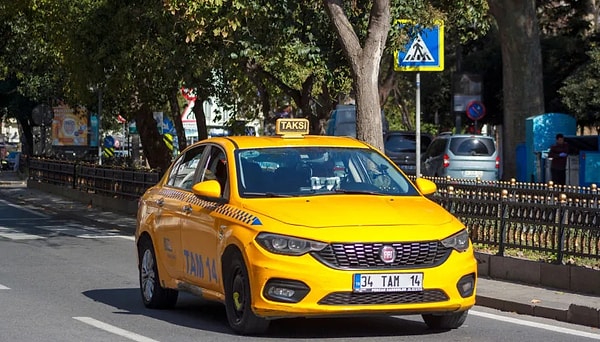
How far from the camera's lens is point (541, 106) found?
32375mm

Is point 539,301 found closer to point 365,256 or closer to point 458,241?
point 458,241

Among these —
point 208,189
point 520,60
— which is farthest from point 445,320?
point 520,60

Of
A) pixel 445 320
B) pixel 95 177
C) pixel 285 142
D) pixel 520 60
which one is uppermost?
pixel 520 60

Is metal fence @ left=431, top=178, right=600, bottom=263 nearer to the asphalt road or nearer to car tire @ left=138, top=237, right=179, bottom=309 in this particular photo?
the asphalt road

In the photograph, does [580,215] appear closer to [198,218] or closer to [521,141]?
[198,218]

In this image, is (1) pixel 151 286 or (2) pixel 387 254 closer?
(2) pixel 387 254

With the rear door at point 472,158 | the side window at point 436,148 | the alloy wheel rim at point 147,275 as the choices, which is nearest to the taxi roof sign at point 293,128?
the alloy wheel rim at point 147,275

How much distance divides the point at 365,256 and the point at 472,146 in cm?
2595

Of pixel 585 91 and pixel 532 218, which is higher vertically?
pixel 585 91

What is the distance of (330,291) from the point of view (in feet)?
31.2

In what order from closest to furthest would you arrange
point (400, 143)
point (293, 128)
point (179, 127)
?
1. point (293, 128)
2. point (400, 143)
3. point (179, 127)

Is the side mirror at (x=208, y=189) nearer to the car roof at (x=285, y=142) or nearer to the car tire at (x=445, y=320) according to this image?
the car roof at (x=285, y=142)

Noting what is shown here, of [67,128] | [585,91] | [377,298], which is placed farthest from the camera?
[67,128]

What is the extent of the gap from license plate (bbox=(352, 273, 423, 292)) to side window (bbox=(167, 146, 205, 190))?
2694mm
